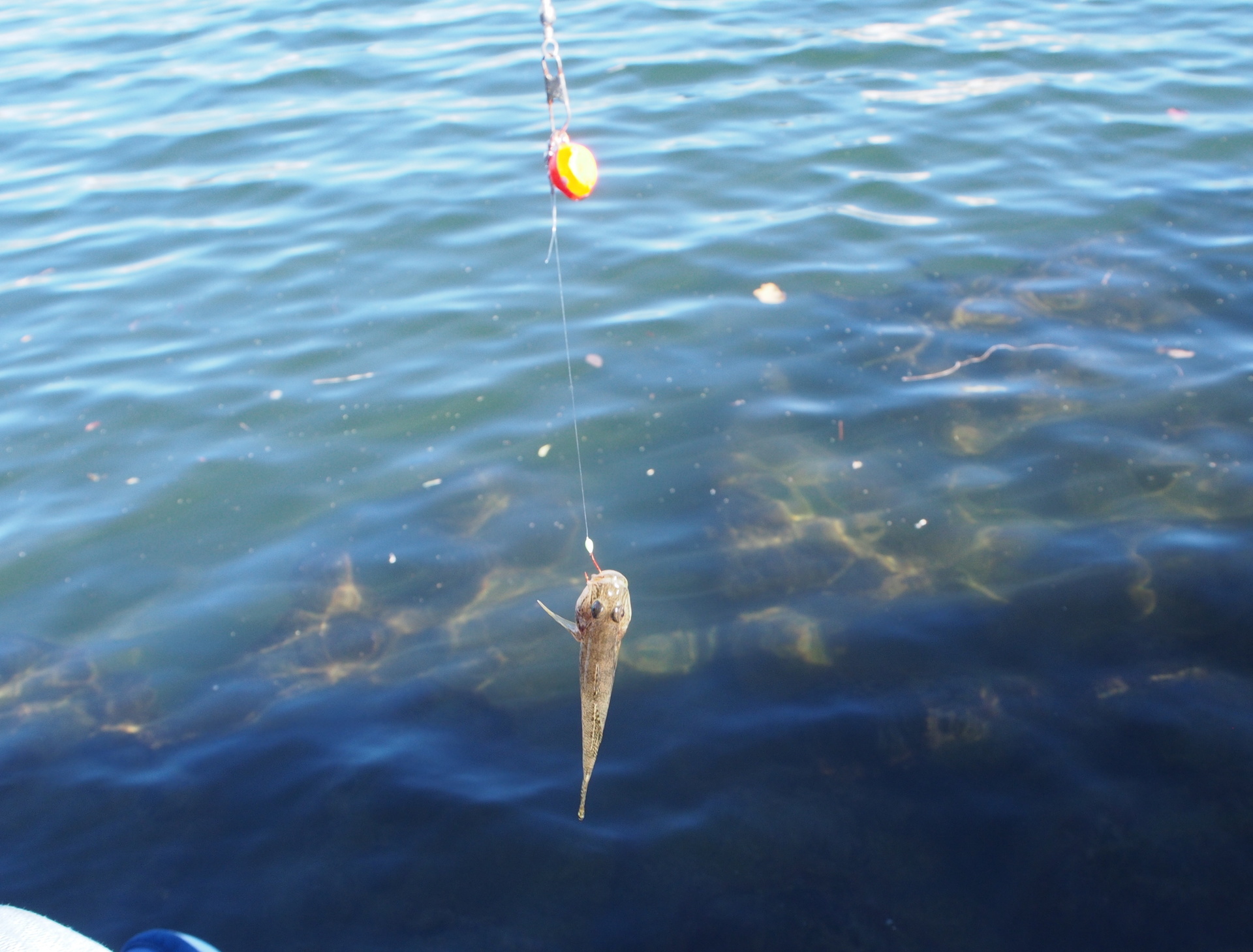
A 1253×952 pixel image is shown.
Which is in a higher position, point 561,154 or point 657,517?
point 561,154

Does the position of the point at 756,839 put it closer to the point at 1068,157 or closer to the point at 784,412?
the point at 784,412

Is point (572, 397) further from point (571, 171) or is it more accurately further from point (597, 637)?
point (597, 637)

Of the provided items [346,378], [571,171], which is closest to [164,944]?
[571,171]

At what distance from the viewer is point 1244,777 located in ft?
16.9

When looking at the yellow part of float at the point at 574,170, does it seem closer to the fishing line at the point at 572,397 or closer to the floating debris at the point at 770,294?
the fishing line at the point at 572,397

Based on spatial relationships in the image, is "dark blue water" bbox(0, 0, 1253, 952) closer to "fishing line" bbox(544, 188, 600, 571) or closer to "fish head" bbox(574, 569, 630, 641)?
"fishing line" bbox(544, 188, 600, 571)

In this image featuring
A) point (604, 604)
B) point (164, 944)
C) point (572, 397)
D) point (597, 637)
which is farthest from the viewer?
point (572, 397)

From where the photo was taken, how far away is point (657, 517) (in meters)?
7.07

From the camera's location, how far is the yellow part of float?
484cm

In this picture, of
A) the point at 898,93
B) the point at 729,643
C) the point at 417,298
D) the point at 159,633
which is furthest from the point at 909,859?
the point at 898,93

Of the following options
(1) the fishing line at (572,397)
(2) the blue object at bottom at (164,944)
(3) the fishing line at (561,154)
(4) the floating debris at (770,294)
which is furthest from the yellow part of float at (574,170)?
(4) the floating debris at (770,294)

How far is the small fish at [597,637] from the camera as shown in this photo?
4.12 meters

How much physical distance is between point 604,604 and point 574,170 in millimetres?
2138

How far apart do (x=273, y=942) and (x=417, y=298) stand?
5931 mm
